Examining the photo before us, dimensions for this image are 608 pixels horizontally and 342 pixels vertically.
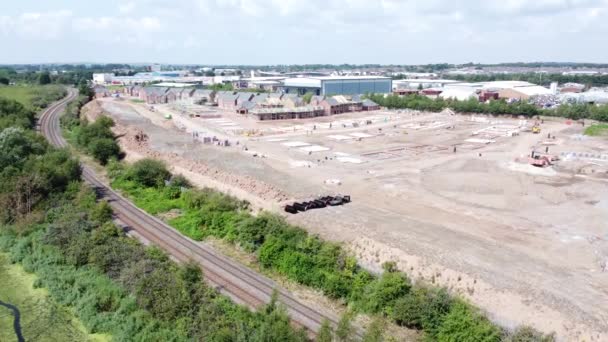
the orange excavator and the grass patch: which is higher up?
the grass patch

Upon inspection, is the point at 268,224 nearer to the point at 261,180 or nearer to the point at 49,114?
the point at 261,180

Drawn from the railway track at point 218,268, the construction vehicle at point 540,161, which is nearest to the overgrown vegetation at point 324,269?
the railway track at point 218,268

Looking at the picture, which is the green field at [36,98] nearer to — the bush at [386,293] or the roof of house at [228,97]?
the roof of house at [228,97]

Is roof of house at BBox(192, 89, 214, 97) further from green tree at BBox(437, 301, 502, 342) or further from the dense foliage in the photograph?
green tree at BBox(437, 301, 502, 342)

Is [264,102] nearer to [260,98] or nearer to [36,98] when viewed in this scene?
[260,98]

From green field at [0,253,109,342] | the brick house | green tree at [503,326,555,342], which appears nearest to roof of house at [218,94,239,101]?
the brick house

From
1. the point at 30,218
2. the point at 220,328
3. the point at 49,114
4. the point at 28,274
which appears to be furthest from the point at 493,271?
the point at 49,114
